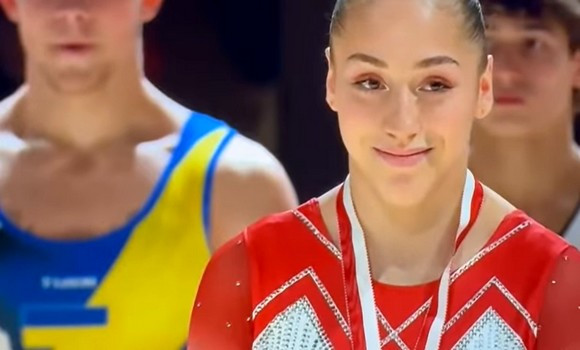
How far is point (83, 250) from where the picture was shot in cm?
147

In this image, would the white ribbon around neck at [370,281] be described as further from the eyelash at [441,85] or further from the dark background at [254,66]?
the dark background at [254,66]

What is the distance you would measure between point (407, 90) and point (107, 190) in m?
0.66

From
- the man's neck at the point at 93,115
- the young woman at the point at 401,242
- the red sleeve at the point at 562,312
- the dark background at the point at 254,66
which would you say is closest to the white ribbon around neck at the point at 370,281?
the young woman at the point at 401,242

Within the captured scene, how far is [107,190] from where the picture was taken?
58.4 inches

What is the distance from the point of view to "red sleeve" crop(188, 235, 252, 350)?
1.05 metres

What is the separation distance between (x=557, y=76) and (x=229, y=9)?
530 millimetres

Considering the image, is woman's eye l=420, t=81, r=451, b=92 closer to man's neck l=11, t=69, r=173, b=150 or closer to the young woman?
the young woman

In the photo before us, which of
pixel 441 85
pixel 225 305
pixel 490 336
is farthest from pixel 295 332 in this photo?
pixel 441 85

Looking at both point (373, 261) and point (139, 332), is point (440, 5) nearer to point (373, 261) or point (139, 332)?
point (373, 261)

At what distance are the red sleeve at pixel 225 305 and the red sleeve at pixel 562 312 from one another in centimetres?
32

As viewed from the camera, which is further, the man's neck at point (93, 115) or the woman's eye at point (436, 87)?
the man's neck at point (93, 115)

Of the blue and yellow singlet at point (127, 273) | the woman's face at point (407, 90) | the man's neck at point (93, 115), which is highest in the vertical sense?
the woman's face at point (407, 90)

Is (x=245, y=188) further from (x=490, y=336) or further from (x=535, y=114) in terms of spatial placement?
(x=490, y=336)

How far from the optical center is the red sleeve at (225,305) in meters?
1.05
